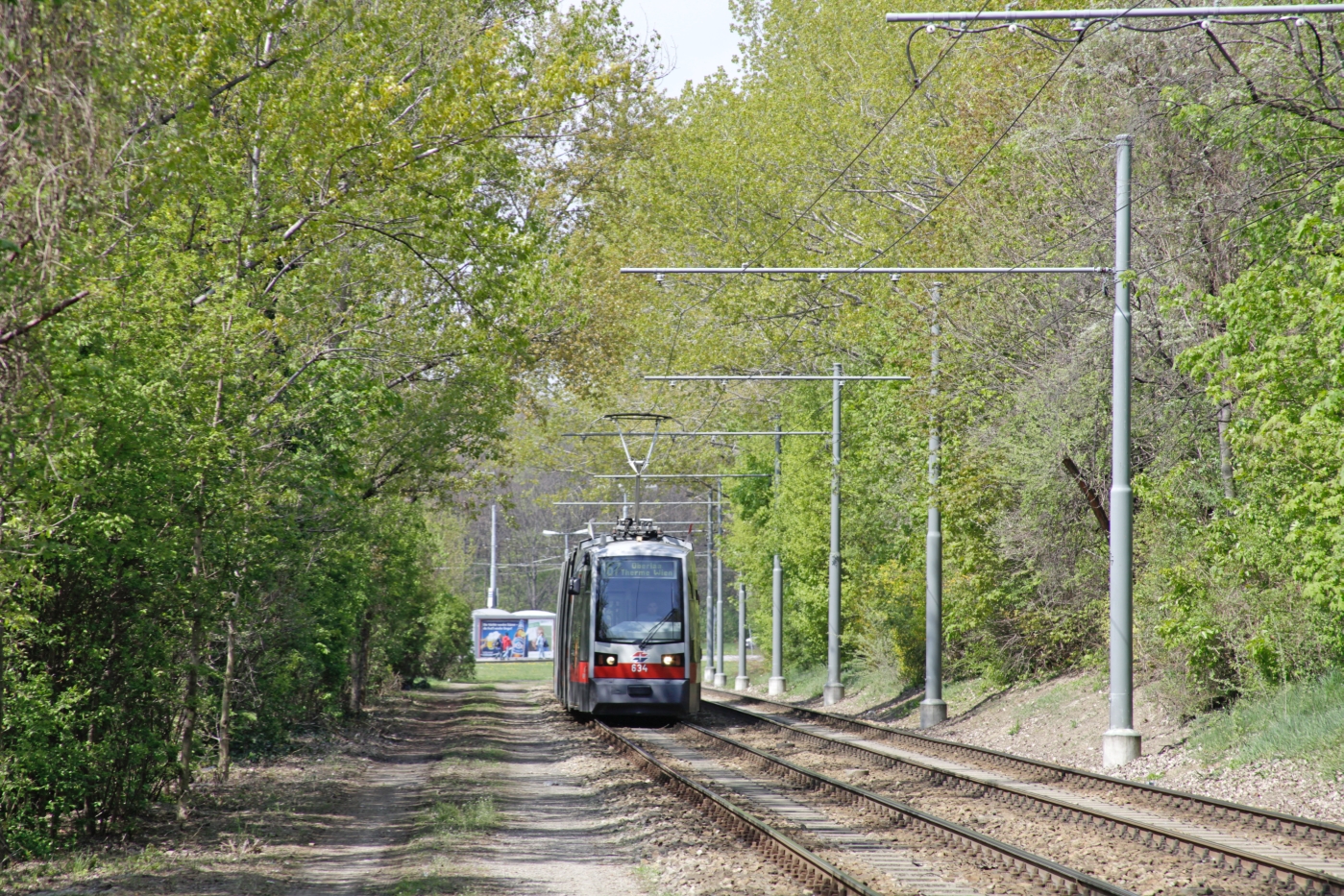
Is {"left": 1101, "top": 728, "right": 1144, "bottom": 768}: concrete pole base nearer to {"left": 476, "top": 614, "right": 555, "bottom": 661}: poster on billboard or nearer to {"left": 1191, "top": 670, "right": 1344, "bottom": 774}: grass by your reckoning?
{"left": 1191, "top": 670, "right": 1344, "bottom": 774}: grass

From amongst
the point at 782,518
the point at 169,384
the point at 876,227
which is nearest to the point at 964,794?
the point at 169,384

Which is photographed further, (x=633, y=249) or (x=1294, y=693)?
(x=633, y=249)

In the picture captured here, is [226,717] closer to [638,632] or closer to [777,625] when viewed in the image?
[638,632]

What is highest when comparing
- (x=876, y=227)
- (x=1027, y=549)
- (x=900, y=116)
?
(x=900, y=116)

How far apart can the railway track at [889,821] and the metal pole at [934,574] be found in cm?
803

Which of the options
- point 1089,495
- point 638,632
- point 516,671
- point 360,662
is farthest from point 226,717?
point 516,671

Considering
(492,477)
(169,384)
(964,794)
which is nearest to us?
(169,384)

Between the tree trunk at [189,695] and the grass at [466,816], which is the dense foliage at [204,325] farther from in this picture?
the grass at [466,816]

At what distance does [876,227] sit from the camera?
3528 centimetres

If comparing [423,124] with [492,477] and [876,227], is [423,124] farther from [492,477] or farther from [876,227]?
[876,227]

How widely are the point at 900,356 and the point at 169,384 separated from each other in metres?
15.3

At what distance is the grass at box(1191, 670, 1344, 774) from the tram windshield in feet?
31.9

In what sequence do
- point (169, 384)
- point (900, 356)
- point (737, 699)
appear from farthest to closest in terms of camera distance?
point (737, 699)
point (900, 356)
point (169, 384)

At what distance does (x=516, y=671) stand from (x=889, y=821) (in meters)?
60.6
